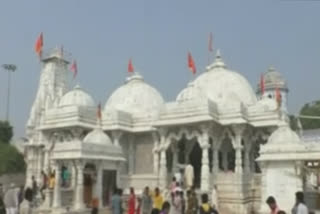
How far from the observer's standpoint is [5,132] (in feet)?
147

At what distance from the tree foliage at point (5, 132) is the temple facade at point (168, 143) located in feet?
38.5

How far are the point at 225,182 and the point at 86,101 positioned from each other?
13891 millimetres

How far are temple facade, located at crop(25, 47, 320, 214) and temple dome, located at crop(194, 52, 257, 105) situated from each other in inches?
2.6

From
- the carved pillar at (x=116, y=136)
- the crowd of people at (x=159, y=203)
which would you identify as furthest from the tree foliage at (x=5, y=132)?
the crowd of people at (x=159, y=203)

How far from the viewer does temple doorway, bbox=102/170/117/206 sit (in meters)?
19.5

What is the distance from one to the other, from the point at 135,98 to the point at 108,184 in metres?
11.0

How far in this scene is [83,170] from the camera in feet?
62.1

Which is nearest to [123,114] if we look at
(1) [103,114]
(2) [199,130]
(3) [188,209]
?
(1) [103,114]

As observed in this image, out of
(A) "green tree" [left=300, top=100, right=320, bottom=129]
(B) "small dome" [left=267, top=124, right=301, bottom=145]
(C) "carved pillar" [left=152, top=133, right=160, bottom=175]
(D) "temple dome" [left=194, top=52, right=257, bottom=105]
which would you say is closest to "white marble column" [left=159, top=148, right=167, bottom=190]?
(C) "carved pillar" [left=152, top=133, right=160, bottom=175]

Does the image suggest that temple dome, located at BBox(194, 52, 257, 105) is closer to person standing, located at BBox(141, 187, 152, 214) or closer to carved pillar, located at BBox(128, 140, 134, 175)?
carved pillar, located at BBox(128, 140, 134, 175)

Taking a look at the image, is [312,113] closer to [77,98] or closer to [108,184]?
[77,98]

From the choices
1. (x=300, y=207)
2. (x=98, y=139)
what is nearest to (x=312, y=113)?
(x=98, y=139)

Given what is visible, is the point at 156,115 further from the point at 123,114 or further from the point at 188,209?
the point at 188,209

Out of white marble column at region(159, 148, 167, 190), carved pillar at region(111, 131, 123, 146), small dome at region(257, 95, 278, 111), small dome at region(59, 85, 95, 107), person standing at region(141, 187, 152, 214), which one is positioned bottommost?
person standing at region(141, 187, 152, 214)
